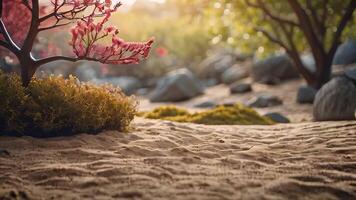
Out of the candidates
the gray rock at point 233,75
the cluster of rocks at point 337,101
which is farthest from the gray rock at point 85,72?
the cluster of rocks at point 337,101

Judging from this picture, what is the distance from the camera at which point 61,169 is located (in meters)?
3.89

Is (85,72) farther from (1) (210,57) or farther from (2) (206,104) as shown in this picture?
(2) (206,104)

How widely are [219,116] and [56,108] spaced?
4.27 m

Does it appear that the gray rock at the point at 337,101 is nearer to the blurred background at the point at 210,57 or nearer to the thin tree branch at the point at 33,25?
the blurred background at the point at 210,57

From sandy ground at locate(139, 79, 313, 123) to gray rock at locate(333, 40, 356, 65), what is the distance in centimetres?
150

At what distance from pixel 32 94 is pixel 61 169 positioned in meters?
1.64

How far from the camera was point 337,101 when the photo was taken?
26.9ft

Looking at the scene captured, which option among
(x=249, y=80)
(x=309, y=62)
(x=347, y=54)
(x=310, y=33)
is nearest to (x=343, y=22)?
(x=310, y=33)

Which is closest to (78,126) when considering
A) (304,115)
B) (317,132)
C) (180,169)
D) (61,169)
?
(61,169)

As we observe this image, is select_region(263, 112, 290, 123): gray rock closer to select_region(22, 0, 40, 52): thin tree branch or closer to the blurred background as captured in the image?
the blurred background

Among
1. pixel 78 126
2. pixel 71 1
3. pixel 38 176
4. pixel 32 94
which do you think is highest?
pixel 71 1

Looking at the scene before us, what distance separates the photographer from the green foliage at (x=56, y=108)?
489cm

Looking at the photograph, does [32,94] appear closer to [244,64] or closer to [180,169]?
[180,169]

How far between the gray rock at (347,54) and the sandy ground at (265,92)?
1498 mm
